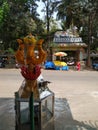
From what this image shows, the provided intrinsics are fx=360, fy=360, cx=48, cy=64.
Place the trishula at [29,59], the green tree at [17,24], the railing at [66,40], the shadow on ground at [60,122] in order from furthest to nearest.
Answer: the railing at [66,40] < the green tree at [17,24] < the shadow on ground at [60,122] < the trishula at [29,59]

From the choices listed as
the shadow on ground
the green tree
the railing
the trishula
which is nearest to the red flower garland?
the trishula

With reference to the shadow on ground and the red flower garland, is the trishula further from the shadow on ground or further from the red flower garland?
the shadow on ground

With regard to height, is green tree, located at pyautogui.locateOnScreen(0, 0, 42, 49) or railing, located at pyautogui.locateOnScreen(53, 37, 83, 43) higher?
green tree, located at pyautogui.locateOnScreen(0, 0, 42, 49)

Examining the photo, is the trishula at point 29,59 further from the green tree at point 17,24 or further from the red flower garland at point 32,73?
the green tree at point 17,24

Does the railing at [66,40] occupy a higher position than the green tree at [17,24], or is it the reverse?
the green tree at [17,24]

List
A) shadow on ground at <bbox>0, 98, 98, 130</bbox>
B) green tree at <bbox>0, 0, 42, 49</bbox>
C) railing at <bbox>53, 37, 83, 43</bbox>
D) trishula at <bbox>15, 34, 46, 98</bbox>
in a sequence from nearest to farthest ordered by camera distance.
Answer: trishula at <bbox>15, 34, 46, 98</bbox> < shadow on ground at <bbox>0, 98, 98, 130</bbox> < green tree at <bbox>0, 0, 42, 49</bbox> < railing at <bbox>53, 37, 83, 43</bbox>

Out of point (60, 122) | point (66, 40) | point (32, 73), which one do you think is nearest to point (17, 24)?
point (66, 40)

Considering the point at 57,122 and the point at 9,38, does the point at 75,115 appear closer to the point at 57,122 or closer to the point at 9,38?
the point at 57,122

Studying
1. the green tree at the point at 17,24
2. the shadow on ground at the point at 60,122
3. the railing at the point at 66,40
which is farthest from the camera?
the railing at the point at 66,40

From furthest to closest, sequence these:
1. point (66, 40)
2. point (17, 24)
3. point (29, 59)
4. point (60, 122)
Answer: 1. point (66, 40)
2. point (17, 24)
3. point (60, 122)
4. point (29, 59)

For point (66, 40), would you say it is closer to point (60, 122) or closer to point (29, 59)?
point (60, 122)

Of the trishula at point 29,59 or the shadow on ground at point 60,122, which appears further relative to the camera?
the shadow on ground at point 60,122

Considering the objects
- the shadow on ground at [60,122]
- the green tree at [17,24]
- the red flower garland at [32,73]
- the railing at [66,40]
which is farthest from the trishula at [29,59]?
the railing at [66,40]

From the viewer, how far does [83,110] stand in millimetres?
9297
